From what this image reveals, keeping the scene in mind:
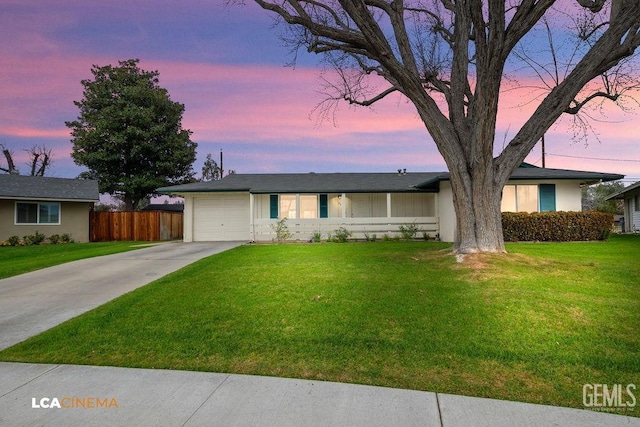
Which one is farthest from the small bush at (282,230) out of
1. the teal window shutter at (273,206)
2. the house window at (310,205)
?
the house window at (310,205)

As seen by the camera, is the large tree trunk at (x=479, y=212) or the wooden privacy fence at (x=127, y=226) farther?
the wooden privacy fence at (x=127, y=226)

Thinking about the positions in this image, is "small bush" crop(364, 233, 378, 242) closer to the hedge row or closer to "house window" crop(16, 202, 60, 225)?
the hedge row

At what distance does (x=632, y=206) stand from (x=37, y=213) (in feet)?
123

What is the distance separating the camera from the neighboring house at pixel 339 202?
16.8 meters

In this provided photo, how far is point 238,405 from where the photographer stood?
120 inches

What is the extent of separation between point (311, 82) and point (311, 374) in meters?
11.1

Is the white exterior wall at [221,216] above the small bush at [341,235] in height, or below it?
above

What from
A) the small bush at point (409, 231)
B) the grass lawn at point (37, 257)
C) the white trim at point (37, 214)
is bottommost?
the grass lawn at point (37, 257)

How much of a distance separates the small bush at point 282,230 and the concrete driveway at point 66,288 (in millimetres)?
5717

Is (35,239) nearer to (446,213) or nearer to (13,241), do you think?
(13,241)

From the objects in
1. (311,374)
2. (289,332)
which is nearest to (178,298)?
(289,332)

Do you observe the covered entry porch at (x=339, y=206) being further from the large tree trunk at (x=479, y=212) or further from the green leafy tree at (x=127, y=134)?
the green leafy tree at (x=127, y=134)

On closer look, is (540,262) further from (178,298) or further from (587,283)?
(178,298)

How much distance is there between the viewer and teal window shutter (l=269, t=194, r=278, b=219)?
63.4ft
